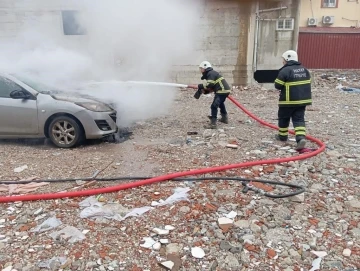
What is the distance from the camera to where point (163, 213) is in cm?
352

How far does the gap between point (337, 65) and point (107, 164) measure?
56.3ft

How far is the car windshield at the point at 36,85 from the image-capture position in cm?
584

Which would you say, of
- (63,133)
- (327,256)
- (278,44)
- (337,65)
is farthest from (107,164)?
(337,65)

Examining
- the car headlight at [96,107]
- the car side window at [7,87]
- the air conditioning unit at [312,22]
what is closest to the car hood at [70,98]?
the car headlight at [96,107]

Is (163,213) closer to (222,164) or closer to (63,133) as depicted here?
(222,164)

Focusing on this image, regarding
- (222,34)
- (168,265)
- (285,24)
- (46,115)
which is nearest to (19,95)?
(46,115)

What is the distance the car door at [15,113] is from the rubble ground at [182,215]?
317 mm

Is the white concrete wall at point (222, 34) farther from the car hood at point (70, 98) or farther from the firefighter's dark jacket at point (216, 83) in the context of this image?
the car hood at point (70, 98)

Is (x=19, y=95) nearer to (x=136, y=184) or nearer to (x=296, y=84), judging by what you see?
(x=136, y=184)

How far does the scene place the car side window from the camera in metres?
5.69

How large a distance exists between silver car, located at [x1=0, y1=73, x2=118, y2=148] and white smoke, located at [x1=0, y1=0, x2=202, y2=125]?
2.94ft

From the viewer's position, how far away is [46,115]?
5.66m

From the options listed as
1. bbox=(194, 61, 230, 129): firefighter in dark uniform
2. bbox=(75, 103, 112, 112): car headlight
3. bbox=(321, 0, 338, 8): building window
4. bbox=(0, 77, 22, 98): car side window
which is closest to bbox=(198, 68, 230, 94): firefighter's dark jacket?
bbox=(194, 61, 230, 129): firefighter in dark uniform

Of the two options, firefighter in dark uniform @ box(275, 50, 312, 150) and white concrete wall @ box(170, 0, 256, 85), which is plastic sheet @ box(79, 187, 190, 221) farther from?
white concrete wall @ box(170, 0, 256, 85)
